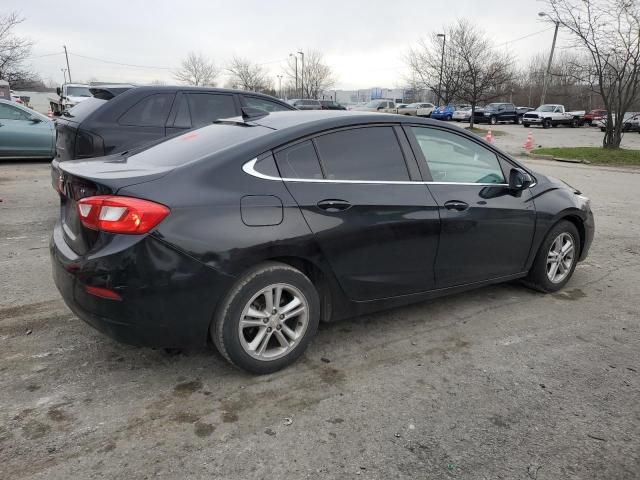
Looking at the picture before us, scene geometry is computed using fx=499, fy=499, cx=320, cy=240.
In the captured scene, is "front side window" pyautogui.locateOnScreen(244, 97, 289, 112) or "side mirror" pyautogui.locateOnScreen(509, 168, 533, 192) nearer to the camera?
"side mirror" pyautogui.locateOnScreen(509, 168, 533, 192)

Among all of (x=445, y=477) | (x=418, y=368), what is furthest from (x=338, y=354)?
(x=445, y=477)

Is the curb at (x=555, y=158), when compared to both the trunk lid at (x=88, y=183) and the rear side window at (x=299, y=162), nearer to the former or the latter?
the rear side window at (x=299, y=162)

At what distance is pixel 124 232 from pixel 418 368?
1947mm

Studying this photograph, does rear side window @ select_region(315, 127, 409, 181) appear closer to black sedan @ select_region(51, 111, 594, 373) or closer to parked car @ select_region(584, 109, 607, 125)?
black sedan @ select_region(51, 111, 594, 373)

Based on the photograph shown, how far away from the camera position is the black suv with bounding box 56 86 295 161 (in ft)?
18.7

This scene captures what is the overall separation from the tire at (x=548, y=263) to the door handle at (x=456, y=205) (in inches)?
44.8

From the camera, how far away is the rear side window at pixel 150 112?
19.5 feet

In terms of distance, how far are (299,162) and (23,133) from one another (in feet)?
34.1

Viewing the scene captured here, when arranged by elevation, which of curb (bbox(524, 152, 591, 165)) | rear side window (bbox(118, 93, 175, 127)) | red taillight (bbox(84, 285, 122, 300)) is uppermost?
rear side window (bbox(118, 93, 175, 127))

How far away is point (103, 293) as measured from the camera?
8.59ft

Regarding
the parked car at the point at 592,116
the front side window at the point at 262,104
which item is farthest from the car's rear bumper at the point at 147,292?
the parked car at the point at 592,116

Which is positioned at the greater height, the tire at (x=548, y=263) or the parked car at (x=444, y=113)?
the parked car at (x=444, y=113)

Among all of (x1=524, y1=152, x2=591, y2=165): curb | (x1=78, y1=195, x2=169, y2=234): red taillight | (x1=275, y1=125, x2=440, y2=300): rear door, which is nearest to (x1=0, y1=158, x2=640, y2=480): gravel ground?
(x1=275, y1=125, x2=440, y2=300): rear door

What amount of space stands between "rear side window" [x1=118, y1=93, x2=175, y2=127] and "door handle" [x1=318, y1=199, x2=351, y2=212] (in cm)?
382
